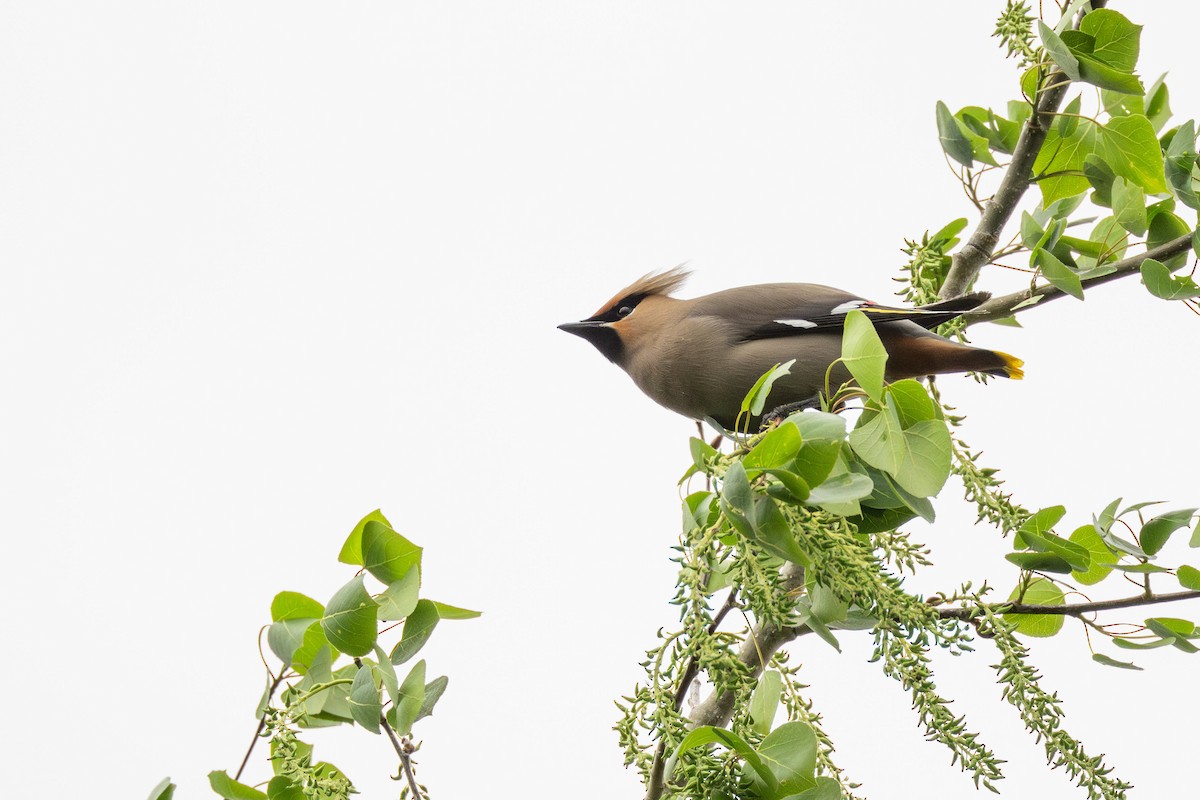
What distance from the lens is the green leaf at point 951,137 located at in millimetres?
1813

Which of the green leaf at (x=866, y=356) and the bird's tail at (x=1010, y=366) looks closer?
the green leaf at (x=866, y=356)

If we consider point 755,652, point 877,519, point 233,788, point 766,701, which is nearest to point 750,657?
point 755,652

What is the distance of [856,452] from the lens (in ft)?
3.78

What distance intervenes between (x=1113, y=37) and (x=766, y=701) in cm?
91

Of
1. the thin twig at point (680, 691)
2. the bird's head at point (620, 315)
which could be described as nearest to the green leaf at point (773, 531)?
the thin twig at point (680, 691)

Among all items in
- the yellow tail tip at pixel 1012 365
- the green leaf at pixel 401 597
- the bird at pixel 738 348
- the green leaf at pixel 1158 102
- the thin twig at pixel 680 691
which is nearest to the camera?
the thin twig at pixel 680 691

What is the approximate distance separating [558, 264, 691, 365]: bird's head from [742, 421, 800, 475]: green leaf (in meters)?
1.40

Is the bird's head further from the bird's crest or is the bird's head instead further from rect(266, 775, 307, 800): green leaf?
rect(266, 775, 307, 800): green leaf

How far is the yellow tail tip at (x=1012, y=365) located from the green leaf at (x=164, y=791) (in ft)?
4.52

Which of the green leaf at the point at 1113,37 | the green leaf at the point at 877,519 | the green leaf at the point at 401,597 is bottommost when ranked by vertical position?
the green leaf at the point at 401,597

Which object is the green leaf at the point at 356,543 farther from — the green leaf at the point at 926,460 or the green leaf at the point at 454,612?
the green leaf at the point at 926,460

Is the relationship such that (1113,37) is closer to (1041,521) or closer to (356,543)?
(1041,521)

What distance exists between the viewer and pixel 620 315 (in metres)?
2.61

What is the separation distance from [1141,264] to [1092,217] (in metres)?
0.22
